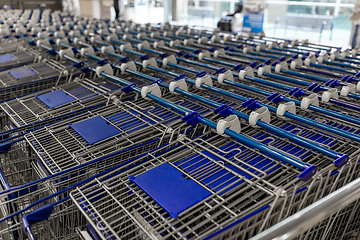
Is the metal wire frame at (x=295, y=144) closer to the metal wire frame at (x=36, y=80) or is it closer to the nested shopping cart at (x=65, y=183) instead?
the nested shopping cart at (x=65, y=183)

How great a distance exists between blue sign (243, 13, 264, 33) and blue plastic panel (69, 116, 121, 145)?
299 inches

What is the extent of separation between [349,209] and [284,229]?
49.9 inches

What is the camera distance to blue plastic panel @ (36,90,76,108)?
117 inches

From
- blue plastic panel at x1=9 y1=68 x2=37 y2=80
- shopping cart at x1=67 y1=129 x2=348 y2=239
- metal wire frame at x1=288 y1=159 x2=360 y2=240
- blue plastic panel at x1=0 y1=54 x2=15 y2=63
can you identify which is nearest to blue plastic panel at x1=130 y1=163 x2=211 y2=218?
shopping cart at x1=67 y1=129 x2=348 y2=239

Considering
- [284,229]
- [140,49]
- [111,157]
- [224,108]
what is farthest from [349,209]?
[140,49]

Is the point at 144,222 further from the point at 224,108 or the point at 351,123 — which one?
the point at 351,123

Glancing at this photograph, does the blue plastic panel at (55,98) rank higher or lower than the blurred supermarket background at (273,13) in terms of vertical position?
lower

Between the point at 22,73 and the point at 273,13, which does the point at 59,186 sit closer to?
the point at 22,73

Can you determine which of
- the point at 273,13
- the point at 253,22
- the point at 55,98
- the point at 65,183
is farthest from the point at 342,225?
the point at 273,13

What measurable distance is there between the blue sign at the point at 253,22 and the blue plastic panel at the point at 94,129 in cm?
758

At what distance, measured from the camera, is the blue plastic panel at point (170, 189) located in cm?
156

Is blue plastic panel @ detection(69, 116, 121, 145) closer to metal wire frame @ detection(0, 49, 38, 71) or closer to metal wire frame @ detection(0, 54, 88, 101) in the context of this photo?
metal wire frame @ detection(0, 54, 88, 101)

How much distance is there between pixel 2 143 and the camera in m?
2.45

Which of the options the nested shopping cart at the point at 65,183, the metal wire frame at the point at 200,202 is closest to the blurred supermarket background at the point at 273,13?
the nested shopping cart at the point at 65,183
